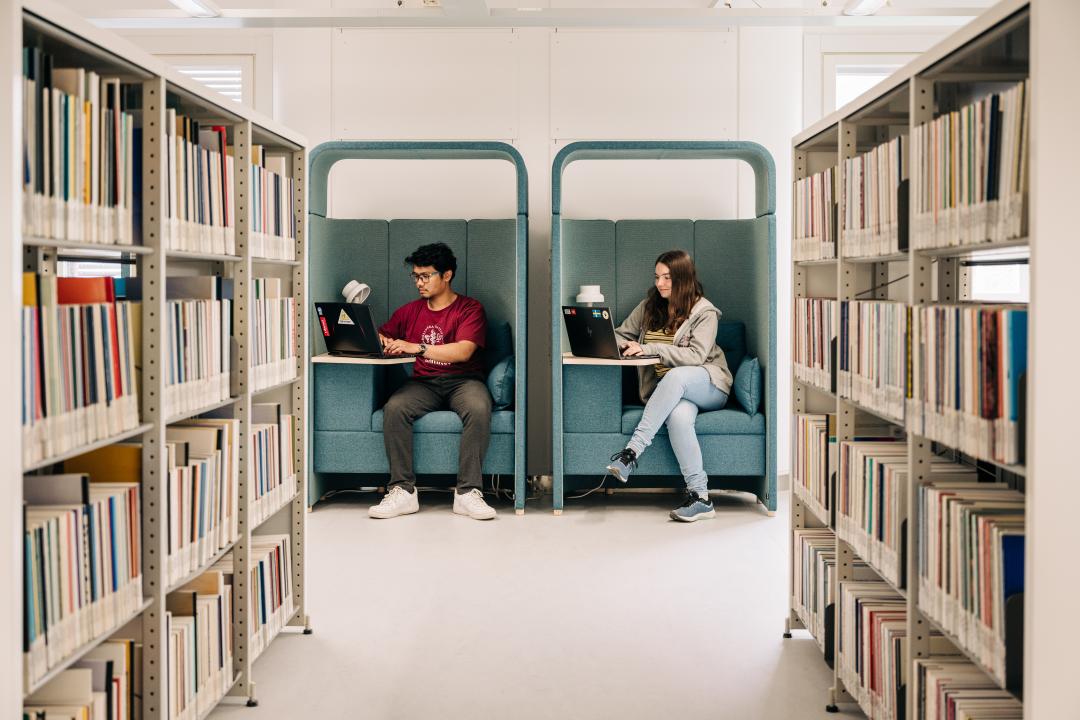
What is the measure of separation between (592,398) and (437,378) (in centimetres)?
80

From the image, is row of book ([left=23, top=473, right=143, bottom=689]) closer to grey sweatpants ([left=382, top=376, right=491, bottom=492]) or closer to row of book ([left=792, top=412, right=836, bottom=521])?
row of book ([left=792, top=412, right=836, bottom=521])

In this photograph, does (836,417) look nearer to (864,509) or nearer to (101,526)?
(864,509)

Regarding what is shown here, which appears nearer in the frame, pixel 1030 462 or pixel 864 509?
pixel 1030 462

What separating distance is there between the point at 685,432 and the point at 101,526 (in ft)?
10.8

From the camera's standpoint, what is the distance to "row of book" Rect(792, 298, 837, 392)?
272cm

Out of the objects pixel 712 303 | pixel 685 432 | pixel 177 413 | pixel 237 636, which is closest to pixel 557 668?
pixel 237 636

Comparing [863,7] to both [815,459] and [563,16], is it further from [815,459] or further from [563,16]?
[815,459]

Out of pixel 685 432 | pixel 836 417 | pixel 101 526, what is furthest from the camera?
pixel 685 432

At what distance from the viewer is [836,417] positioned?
276 centimetres

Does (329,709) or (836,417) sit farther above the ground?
(836,417)

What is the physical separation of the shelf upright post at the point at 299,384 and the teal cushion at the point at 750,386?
253 cm

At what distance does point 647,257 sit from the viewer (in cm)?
539

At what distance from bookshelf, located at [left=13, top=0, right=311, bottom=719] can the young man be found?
162 cm

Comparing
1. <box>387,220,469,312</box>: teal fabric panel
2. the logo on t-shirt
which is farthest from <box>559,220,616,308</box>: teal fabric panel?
the logo on t-shirt
